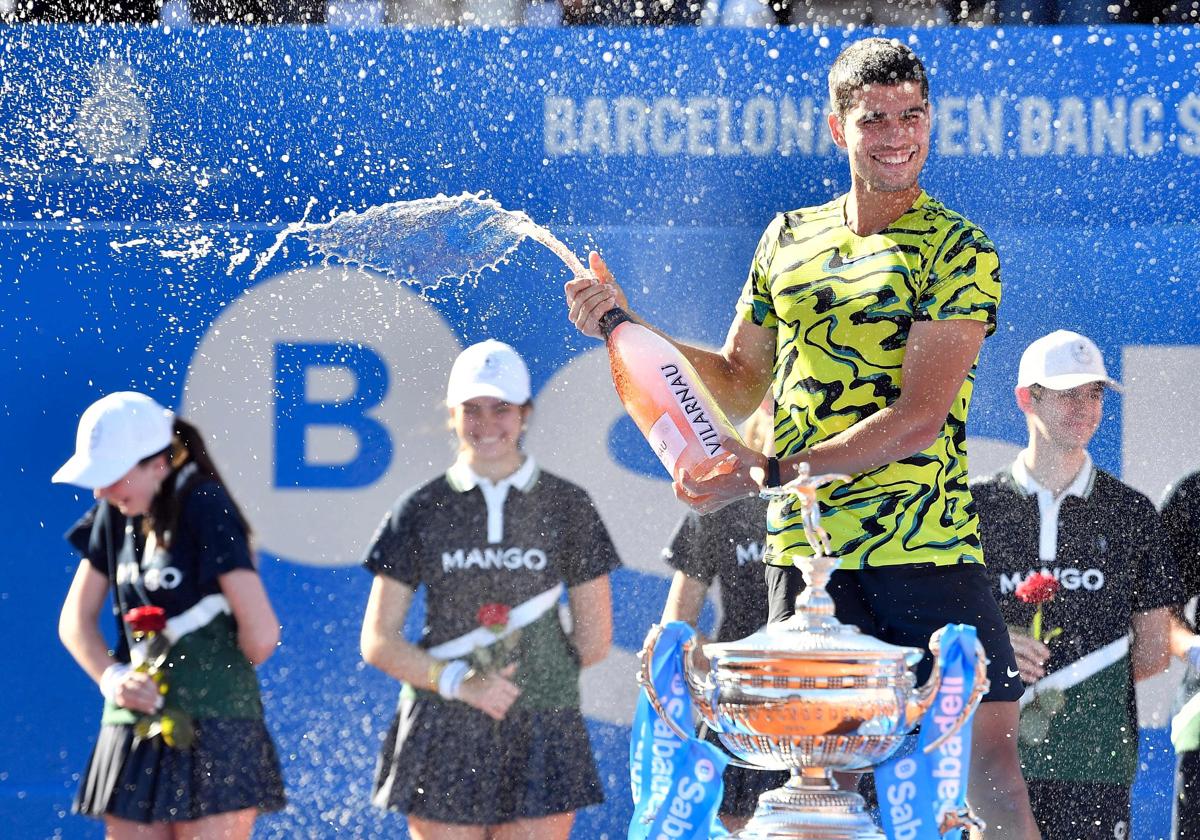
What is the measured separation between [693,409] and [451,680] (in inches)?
65.4

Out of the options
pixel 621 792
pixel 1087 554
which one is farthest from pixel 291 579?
pixel 1087 554

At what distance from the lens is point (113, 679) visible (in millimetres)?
4363

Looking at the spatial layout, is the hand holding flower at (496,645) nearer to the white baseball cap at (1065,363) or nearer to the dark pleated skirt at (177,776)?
the dark pleated skirt at (177,776)

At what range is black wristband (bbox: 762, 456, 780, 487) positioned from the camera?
117 inches

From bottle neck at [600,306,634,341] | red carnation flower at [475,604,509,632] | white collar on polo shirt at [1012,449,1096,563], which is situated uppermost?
bottle neck at [600,306,634,341]

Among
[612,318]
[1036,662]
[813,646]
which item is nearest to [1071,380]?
[1036,662]

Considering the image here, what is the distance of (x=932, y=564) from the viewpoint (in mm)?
3066

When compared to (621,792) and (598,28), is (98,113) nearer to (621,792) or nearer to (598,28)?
(598,28)

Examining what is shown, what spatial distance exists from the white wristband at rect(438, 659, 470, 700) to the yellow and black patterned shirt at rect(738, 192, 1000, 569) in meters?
1.49

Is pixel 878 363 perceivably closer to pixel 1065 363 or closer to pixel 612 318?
pixel 612 318

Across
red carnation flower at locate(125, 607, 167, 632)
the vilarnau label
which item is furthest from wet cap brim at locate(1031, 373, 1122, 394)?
red carnation flower at locate(125, 607, 167, 632)

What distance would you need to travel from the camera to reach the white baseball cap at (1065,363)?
174 inches

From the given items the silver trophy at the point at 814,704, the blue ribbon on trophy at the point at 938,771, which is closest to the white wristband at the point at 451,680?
the silver trophy at the point at 814,704

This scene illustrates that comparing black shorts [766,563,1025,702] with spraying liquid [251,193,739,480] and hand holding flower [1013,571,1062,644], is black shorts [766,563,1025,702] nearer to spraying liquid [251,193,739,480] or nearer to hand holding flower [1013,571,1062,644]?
spraying liquid [251,193,739,480]
